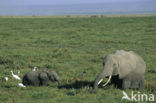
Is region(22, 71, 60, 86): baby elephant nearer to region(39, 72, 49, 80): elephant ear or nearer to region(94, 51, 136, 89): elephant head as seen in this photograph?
region(39, 72, 49, 80): elephant ear

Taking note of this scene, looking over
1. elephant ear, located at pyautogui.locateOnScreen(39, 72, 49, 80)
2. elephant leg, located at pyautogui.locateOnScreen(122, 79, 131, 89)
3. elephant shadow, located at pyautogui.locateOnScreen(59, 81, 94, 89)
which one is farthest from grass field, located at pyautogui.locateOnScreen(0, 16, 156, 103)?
elephant ear, located at pyautogui.locateOnScreen(39, 72, 49, 80)

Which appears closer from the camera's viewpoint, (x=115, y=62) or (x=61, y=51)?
(x=115, y=62)

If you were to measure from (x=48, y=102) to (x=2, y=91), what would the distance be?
2.22 m

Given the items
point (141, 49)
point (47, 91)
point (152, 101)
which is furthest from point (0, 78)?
point (141, 49)

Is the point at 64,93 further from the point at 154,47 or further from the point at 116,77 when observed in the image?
the point at 154,47

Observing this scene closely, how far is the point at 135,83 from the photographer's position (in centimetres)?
1151

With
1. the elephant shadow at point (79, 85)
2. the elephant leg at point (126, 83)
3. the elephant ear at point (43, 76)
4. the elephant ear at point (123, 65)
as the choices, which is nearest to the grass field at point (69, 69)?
the elephant shadow at point (79, 85)

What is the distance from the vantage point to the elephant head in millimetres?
10356

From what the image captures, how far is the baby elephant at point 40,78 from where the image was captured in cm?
1186

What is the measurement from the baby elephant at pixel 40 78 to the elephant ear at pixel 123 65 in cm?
231

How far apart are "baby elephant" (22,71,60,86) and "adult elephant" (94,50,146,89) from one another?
214 cm

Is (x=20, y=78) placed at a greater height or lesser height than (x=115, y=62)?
lesser

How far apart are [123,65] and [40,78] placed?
2988 mm

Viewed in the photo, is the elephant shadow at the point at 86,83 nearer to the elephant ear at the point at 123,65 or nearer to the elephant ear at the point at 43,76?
the elephant ear at the point at 123,65
